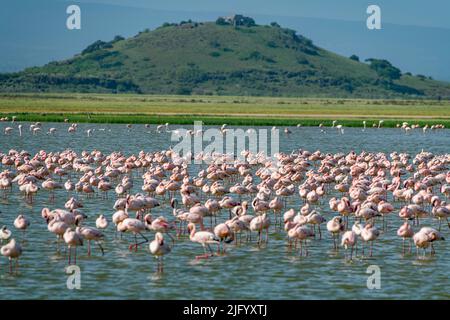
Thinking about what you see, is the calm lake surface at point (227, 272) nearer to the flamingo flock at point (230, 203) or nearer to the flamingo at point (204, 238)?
the flamingo flock at point (230, 203)

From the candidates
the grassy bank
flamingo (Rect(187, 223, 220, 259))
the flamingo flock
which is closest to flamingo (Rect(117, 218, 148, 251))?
the flamingo flock

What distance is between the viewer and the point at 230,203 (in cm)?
2361

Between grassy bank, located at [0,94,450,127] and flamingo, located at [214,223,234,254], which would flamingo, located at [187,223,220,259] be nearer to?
flamingo, located at [214,223,234,254]

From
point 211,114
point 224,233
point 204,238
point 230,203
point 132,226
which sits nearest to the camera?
point 204,238

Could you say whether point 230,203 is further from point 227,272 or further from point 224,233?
point 227,272

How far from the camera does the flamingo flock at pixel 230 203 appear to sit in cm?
2033

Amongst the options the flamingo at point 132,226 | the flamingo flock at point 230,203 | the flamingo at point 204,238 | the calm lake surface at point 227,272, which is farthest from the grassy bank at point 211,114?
the flamingo at point 204,238

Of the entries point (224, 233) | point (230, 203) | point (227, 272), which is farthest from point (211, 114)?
point (227, 272)

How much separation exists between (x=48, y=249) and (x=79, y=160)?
13.7 metres

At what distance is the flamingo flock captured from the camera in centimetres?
Result: 2033

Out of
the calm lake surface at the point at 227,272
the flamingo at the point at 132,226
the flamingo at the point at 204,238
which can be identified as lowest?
the calm lake surface at the point at 227,272

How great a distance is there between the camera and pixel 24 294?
661 inches
